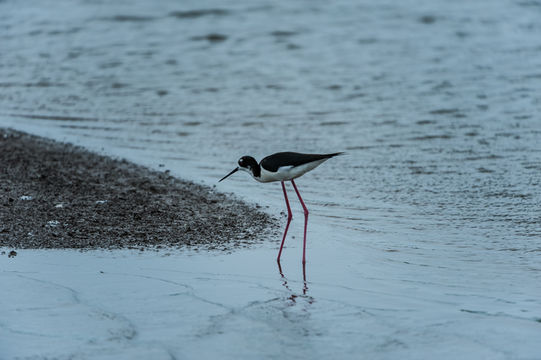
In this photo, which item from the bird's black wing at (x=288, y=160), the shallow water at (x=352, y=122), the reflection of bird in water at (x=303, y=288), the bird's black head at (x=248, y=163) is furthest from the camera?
the bird's black head at (x=248, y=163)

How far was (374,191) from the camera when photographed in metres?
8.34

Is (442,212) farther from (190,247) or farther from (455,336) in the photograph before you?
(455,336)

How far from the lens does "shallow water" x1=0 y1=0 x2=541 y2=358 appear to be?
5297 millimetres

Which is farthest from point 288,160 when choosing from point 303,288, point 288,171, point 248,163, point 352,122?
point 352,122

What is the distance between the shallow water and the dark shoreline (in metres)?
0.49

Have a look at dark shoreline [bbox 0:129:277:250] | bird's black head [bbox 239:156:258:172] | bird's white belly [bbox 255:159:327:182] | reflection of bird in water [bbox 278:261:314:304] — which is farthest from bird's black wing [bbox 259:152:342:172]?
reflection of bird in water [bbox 278:261:314:304]

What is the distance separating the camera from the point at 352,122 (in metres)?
11.8

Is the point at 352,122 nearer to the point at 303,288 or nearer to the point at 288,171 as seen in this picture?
the point at 288,171

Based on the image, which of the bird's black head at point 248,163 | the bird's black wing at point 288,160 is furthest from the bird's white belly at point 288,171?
the bird's black head at point 248,163

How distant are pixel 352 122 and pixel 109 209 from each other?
538cm

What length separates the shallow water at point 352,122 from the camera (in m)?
5.30

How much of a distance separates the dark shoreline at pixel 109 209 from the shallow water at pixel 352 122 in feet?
1.61

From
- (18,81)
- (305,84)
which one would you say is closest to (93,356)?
(305,84)

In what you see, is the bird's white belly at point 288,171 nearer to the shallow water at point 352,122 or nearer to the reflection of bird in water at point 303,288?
the shallow water at point 352,122
